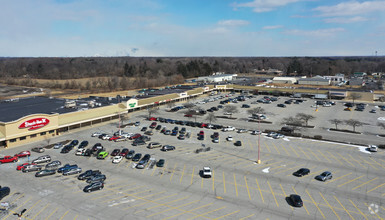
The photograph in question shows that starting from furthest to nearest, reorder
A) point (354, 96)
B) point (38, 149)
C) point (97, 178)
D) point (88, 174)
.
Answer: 1. point (354, 96)
2. point (38, 149)
3. point (88, 174)
4. point (97, 178)

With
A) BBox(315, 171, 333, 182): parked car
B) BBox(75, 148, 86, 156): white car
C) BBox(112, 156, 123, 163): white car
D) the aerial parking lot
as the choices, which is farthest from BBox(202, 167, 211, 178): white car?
BBox(75, 148, 86, 156): white car

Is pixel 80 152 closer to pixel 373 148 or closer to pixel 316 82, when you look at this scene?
pixel 373 148

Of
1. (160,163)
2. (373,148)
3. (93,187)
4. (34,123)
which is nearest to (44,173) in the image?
(93,187)

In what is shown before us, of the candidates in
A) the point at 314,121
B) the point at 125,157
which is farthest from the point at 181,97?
the point at 125,157

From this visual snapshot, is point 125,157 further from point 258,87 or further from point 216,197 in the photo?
point 258,87

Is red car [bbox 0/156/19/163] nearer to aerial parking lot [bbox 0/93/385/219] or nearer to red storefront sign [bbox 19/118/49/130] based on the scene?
aerial parking lot [bbox 0/93/385/219]

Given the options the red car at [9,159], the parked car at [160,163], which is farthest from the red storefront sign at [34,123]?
the parked car at [160,163]
